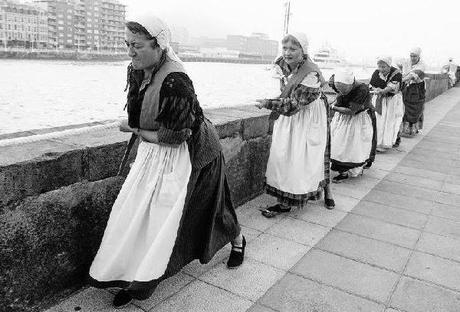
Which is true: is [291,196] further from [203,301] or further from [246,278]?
[203,301]

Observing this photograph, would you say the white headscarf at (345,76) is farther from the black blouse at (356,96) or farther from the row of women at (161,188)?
the row of women at (161,188)

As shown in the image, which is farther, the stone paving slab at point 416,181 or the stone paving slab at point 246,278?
the stone paving slab at point 416,181

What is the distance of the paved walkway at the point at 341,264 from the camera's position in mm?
2721

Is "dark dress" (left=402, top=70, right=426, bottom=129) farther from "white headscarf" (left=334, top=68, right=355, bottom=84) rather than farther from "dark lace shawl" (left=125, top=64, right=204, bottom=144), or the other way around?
"dark lace shawl" (left=125, top=64, right=204, bottom=144)

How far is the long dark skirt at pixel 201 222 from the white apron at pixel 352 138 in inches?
126

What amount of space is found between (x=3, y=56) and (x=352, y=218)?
83851 mm

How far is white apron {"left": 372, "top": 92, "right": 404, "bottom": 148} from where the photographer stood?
25.3 ft

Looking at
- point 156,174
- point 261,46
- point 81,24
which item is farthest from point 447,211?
point 261,46

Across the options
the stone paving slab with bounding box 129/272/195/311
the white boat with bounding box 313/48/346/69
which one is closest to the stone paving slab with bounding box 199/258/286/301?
the stone paving slab with bounding box 129/272/195/311

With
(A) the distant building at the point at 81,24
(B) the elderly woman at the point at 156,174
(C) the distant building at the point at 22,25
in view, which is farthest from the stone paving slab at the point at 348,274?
(A) the distant building at the point at 81,24

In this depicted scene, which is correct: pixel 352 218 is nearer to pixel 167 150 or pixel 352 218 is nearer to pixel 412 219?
pixel 412 219

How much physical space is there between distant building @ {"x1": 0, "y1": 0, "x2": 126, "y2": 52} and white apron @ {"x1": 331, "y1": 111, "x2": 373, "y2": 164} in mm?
114768

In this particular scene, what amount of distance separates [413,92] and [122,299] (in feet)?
27.5

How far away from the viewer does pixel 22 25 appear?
334 ft
